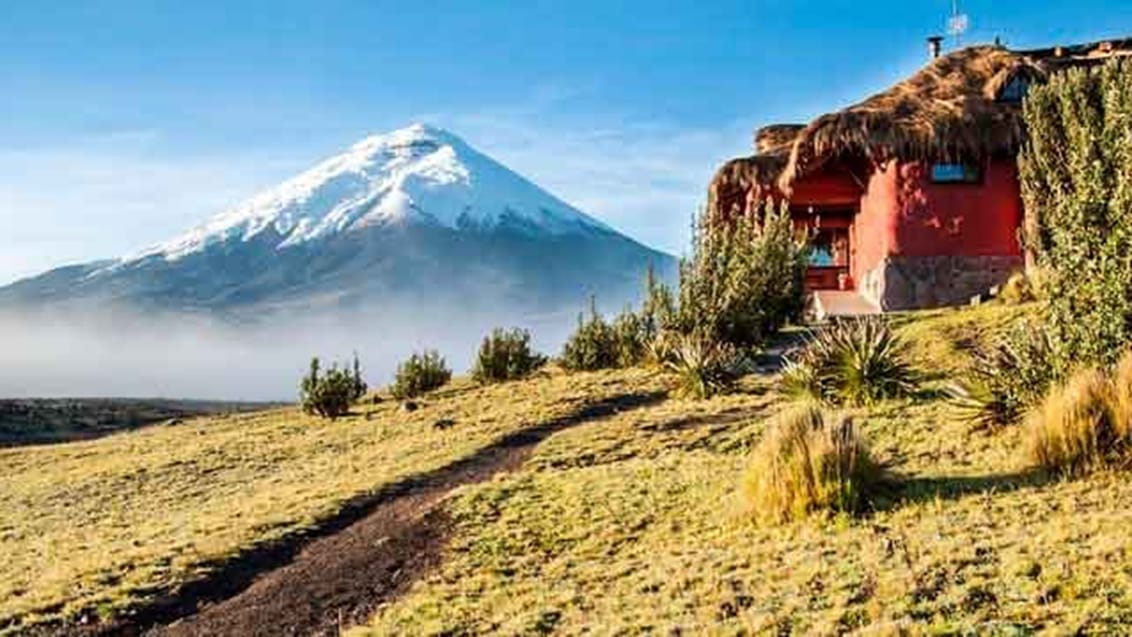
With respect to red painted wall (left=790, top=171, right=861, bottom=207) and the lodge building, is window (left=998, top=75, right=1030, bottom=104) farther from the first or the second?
red painted wall (left=790, top=171, right=861, bottom=207)

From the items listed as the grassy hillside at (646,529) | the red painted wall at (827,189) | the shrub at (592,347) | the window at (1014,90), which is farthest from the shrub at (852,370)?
the red painted wall at (827,189)

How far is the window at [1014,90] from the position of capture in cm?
2556

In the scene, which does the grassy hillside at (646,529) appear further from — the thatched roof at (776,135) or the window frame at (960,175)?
the thatched roof at (776,135)

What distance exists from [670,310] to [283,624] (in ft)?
40.6

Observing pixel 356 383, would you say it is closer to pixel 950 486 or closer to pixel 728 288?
pixel 728 288

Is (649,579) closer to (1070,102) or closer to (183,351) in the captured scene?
(1070,102)

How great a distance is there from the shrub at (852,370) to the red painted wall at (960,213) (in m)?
11.0

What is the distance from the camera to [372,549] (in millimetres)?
10367

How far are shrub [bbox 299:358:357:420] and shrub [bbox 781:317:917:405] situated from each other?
11.6 m

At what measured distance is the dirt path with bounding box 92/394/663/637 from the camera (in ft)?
27.7

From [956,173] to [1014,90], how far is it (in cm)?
265

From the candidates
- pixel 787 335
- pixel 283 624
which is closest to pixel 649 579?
pixel 283 624

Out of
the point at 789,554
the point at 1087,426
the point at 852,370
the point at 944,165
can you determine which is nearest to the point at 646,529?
the point at 789,554

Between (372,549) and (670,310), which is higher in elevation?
(670,310)
